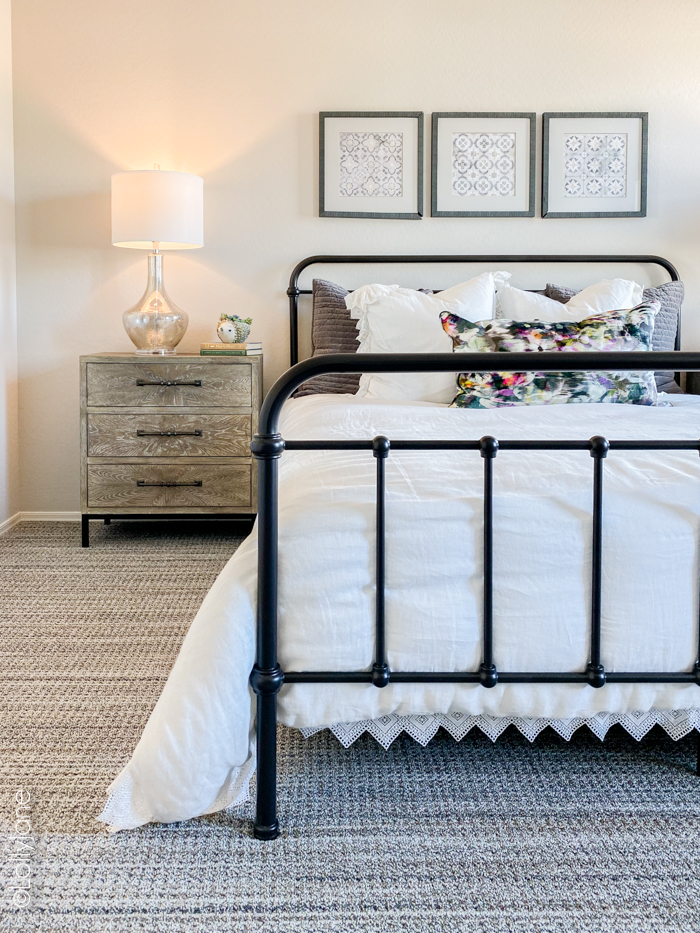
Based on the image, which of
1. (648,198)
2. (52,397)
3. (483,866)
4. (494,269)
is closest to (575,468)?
(483,866)

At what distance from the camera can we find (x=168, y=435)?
3.12 metres

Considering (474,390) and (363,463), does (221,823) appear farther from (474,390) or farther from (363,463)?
(474,390)

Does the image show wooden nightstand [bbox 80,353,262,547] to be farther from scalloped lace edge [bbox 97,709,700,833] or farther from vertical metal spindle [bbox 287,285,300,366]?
scalloped lace edge [bbox 97,709,700,833]

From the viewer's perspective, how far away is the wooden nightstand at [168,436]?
122 inches

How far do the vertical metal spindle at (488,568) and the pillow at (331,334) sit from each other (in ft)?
5.94

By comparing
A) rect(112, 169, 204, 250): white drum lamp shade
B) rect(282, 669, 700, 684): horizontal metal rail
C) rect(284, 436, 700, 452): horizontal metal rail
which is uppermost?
rect(112, 169, 204, 250): white drum lamp shade

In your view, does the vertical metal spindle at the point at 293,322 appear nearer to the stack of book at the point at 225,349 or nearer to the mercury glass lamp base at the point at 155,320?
the stack of book at the point at 225,349

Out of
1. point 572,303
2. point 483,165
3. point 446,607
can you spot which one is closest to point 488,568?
point 446,607

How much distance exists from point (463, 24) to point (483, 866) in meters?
3.16

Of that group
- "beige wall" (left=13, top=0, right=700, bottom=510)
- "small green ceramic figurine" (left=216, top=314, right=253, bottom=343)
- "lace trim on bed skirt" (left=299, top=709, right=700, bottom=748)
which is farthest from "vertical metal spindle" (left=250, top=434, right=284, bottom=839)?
"beige wall" (left=13, top=0, right=700, bottom=510)

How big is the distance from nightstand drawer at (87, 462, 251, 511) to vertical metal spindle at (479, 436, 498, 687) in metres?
1.96

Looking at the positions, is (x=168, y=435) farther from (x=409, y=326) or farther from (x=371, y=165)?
(x=371, y=165)

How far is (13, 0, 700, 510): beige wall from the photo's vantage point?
11.0 ft

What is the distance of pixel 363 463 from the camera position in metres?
1.45
